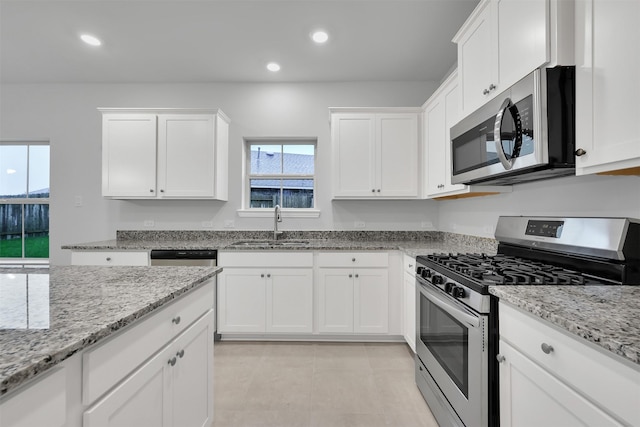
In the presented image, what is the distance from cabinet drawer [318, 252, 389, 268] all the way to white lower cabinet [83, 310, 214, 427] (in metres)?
1.42

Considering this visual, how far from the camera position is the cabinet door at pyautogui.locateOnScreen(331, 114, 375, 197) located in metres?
3.12

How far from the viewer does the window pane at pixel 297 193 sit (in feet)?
11.9

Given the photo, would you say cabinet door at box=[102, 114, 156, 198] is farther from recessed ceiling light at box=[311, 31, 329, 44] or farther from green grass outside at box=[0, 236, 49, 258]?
recessed ceiling light at box=[311, 31, 329, 44]

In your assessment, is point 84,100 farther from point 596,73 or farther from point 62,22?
point 596,73

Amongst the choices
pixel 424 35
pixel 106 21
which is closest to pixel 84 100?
pixel 106 21

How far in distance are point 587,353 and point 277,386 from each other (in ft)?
6.18

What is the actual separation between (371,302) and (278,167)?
1915 millimetres

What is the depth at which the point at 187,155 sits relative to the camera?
314 centimetres

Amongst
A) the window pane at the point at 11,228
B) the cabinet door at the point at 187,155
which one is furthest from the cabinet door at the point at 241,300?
the window pane at the point at 11,228

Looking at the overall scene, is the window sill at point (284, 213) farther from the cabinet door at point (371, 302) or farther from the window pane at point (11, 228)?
the window pane at point (11, 228)

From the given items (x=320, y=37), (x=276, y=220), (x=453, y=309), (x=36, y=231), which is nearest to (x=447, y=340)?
(x=453, y=309)

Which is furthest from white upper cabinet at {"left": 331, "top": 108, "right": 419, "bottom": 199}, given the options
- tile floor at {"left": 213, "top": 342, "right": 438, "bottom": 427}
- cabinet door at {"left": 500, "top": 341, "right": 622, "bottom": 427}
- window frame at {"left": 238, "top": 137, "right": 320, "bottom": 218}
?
cabinet door at {"left": 500, "top": 341, "right": 622, "bottom": 427}

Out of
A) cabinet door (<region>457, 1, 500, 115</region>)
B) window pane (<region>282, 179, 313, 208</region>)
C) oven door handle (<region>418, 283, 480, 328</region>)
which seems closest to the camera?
oven door handle (<region>418, 283, 480, 328</region>)

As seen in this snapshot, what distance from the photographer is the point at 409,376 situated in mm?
2270
